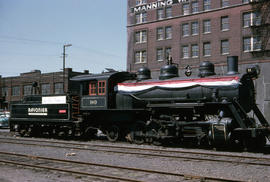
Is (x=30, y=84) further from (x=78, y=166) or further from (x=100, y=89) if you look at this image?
(x=78, y=166)

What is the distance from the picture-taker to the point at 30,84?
2408 inches

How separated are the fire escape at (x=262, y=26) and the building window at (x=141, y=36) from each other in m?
14.0

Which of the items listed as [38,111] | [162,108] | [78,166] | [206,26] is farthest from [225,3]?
[78,166]

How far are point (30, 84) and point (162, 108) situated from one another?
50.4 metres

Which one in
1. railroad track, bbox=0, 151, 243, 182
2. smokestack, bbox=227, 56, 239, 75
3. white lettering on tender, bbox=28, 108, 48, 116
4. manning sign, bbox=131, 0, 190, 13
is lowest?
railroad track, bbox=0, 151, 243, 182

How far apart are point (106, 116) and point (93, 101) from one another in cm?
116

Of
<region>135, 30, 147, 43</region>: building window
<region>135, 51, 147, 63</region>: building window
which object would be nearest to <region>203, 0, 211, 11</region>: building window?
<region>135, 30, 147, 43</region>: building window

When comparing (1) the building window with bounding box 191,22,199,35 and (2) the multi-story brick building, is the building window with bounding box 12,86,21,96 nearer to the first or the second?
(2) the multi-story brick building

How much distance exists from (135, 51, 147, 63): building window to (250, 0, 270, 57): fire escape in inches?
554

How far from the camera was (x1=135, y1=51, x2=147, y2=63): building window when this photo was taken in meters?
41.6

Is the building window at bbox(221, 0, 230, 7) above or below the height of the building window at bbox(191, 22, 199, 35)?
above

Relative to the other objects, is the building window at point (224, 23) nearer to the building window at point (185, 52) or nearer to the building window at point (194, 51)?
the building window at point (194, 51)

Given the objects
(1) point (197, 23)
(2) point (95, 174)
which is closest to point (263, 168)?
(2) point (95, 174)

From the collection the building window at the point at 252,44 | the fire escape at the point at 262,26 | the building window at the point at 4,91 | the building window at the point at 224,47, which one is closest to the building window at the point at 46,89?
the building window at the point at 4,91
